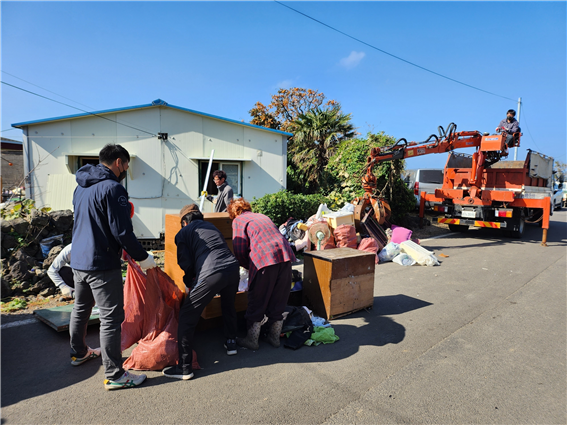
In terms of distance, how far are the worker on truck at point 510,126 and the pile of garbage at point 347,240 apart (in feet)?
16.5

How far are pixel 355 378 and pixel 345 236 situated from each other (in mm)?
4313

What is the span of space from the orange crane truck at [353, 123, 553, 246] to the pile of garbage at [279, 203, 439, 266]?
651 mm

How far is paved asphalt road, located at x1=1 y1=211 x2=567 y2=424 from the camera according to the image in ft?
8.30

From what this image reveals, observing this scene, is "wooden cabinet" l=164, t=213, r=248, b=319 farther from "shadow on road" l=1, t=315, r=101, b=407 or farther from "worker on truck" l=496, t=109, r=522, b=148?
"worker on truck" l=496, t=109, r=522, b=148

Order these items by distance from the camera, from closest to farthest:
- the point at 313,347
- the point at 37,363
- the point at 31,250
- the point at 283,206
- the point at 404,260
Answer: the point at 37,363
the point at 313,347
the point at 31,250
the point at 404,260
the point at 283,206

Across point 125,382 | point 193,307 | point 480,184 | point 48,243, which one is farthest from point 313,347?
point 480,184

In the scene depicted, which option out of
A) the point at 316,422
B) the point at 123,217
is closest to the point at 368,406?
the point at 316,422

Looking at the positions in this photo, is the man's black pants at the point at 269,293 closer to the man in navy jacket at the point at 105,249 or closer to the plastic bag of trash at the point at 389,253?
the man in navy jacket at the point at 105,249

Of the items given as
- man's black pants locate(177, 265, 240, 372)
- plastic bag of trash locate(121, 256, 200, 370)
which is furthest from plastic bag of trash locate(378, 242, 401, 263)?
plastic bag of trash locate(121, 256, 200, 370)

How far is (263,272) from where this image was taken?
347 cm

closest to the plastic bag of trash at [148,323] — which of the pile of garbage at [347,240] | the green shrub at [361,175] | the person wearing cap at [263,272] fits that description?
the person wearing cap at [263,272]

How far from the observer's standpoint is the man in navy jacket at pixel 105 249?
2.66 meters

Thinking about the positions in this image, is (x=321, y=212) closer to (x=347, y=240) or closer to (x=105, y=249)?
(x=347, y=240)

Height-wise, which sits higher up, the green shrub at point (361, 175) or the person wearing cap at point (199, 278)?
the green shrub at point (361, 175)
